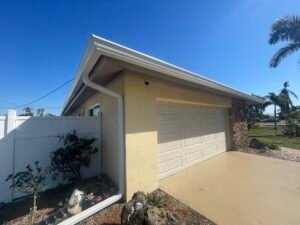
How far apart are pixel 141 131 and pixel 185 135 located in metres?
2.53

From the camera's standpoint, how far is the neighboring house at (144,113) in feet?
11.6

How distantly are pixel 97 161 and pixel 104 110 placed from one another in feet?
5.80

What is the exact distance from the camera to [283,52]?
38.6 feet

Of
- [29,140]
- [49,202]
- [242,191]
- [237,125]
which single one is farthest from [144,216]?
[237,125]

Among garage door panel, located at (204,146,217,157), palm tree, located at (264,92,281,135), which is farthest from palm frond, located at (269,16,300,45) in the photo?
palm tree, located at (264,92,281,135)

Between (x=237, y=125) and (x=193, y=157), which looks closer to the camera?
(x=193, y=157)

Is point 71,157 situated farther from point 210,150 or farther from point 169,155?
point 210,150

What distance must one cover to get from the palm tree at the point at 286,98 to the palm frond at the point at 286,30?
20190 millimetres

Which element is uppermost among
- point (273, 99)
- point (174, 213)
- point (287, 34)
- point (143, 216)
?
point (287, 34)

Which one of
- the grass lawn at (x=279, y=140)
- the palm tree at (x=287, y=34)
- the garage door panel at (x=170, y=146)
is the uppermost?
the palm tree at (x=287, y=34)

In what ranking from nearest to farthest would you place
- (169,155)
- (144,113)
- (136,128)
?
(136,128)
(144,113)
(169,155)

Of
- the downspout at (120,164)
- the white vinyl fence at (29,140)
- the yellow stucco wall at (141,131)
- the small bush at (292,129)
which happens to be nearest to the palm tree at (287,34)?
the small bush at (292,129)

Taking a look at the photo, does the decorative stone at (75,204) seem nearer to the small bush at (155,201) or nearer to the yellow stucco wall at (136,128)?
the yellow stucco wall at (136,128)

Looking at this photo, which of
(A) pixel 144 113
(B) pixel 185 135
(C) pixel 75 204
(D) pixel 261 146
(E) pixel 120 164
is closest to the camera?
(C) pixel 75 204
